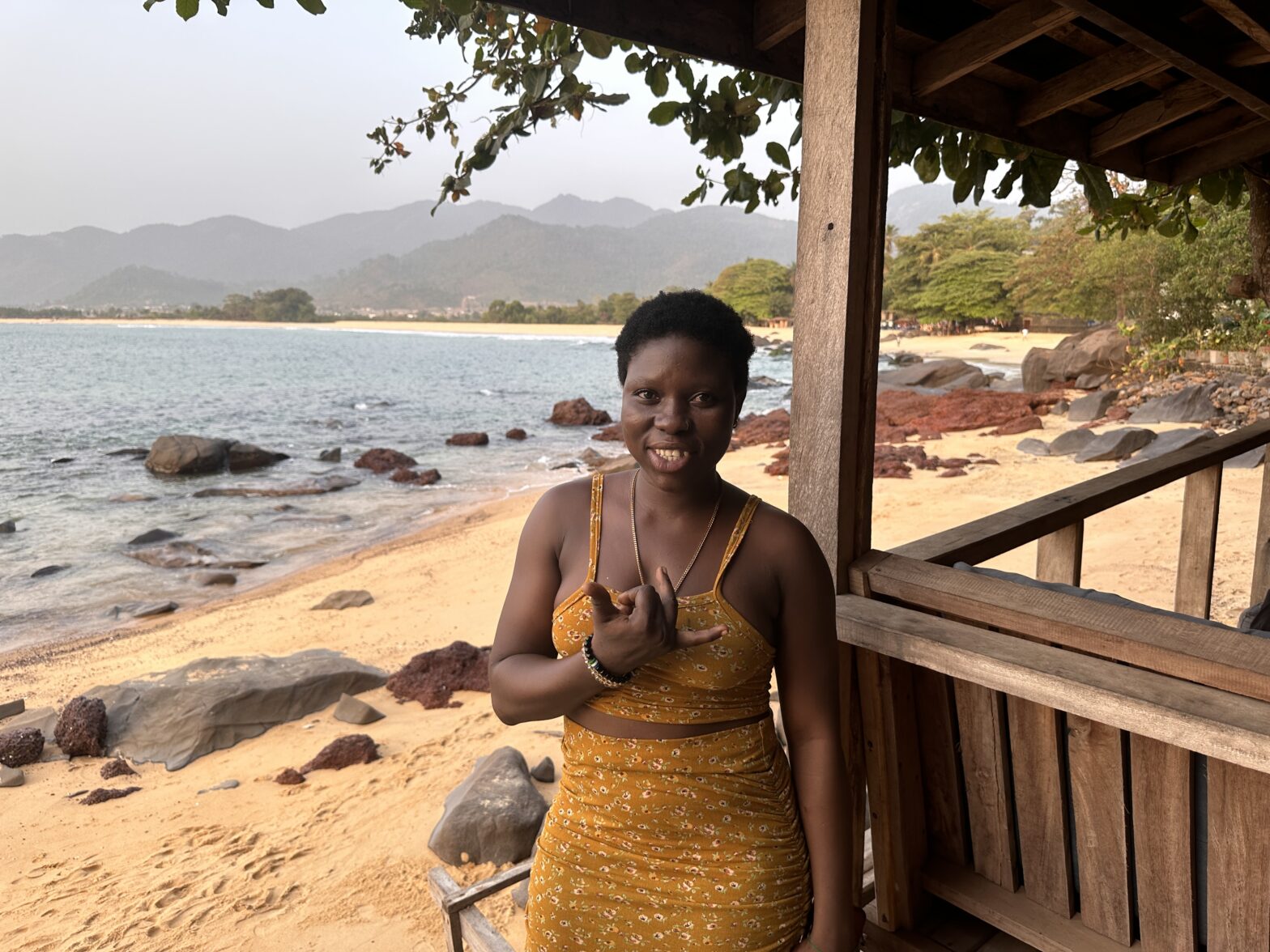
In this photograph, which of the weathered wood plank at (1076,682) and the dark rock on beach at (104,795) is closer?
the weathered wood plank at (1076,682)

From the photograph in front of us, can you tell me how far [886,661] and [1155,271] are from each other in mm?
23454

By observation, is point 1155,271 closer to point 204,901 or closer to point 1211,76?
point 1211,76

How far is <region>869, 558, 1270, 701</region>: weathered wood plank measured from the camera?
4.76 feet

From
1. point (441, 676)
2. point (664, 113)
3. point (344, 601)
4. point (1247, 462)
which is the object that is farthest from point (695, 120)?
point (1247, 462)

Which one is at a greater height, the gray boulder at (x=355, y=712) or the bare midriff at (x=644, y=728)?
the bare midriff at (x=644, y=728)

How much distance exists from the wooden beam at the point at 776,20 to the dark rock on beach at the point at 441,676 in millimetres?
5183

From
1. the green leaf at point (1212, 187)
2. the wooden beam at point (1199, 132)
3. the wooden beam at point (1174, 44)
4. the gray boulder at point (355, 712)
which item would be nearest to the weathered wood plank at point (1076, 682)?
the wooden beam at point (1174, 44)

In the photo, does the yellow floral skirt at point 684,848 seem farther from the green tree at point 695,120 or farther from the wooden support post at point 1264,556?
the wooden support post at point 1264,556

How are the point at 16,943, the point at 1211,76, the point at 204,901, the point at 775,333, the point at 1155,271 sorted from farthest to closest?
the point at 775,333 → the point at 1155,271 → the point at 204,901 → the point at 16,943 → the point at 1211,76

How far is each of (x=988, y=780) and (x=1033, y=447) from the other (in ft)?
45.3

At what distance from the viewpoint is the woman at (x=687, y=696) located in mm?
1481

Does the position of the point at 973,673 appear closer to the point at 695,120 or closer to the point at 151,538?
the point at 695,120

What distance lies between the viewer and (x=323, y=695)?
21.0 feet

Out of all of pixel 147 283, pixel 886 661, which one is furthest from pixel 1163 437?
pixel 147 283
